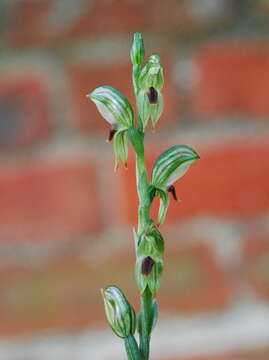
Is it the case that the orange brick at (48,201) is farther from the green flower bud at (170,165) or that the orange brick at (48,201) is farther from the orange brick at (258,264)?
the green flower bud at (170,165)

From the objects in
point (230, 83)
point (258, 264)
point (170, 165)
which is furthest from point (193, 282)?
point (170, 165)

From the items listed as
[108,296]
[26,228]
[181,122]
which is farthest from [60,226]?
[108,296]

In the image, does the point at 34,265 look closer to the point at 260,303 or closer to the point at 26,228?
the point at 26,228

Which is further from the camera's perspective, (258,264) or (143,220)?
(258,264)

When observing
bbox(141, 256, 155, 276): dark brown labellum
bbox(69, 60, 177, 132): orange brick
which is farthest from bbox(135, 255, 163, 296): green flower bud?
bbox(69, 60, 177, 132): orange brick

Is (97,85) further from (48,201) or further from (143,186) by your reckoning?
(143,186)

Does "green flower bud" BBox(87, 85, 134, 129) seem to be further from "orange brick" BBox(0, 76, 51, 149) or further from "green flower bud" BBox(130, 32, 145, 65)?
"orange brick" BBox(0, 76, 51, 149)

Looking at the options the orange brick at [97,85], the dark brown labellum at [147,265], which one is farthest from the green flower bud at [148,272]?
the orange brick at [97,85]
